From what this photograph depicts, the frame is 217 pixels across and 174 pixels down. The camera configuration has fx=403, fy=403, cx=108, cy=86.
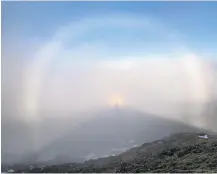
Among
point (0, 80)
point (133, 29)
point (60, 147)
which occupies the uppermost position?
point (133, 29)

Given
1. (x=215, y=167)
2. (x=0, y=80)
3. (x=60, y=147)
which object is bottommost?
(x=215, y=167)

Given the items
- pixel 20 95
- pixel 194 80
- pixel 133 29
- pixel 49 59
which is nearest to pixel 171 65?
pixel 194 80

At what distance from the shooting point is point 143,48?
4250 mm

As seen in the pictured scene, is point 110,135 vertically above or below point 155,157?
above

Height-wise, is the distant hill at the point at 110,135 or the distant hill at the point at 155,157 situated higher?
the distant hill at the point at 110,135

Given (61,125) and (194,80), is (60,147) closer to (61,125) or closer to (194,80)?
(61,125)

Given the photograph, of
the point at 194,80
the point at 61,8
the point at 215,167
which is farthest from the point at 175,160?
the point at 61,8

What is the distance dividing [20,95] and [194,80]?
6.11 feet

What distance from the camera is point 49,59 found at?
4.29m

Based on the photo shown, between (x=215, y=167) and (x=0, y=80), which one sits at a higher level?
(x=0, y=80)

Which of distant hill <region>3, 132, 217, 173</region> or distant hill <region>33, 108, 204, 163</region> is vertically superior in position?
distant hill <region>33, 108, 204, 163</region>

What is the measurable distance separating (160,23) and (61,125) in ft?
4.93

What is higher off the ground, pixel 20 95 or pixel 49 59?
pixel 49 59

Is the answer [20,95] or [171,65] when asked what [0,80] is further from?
[171,65]
